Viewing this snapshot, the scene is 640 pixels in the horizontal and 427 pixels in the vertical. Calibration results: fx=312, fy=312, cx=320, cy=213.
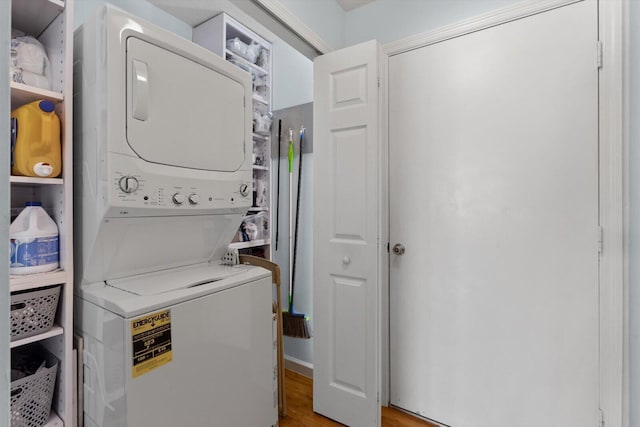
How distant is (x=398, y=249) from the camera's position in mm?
1899

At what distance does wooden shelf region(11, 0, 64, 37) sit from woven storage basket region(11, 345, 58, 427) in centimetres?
122

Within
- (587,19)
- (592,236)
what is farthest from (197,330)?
(587,19)

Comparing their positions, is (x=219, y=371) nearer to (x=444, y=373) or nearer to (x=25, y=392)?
(x=25, y=392)

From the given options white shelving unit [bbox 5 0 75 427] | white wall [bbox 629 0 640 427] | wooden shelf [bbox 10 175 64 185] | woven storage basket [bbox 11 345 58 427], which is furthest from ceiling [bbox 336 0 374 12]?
woven storage basket [bbox 11 345 58 427]

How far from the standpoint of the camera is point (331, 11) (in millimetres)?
1978

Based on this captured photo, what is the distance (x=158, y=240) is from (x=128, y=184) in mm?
295

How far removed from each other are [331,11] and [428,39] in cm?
65

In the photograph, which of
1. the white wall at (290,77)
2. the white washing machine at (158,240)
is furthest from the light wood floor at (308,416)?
the white wall at (290,77)

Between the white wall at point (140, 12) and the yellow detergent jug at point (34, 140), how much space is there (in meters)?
0.84

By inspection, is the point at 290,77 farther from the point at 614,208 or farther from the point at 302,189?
the point at 614,208

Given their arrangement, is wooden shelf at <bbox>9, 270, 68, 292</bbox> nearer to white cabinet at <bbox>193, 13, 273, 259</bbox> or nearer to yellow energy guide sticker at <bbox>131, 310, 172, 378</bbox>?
yellow energy guide sticker at <bbox>131, 310, 172, 378</bbox>

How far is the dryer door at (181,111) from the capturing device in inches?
41.3

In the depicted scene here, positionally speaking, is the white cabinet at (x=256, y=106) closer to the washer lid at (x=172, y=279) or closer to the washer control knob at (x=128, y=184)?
the washer lid at (x=172, y=279)

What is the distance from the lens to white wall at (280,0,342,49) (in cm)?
176
